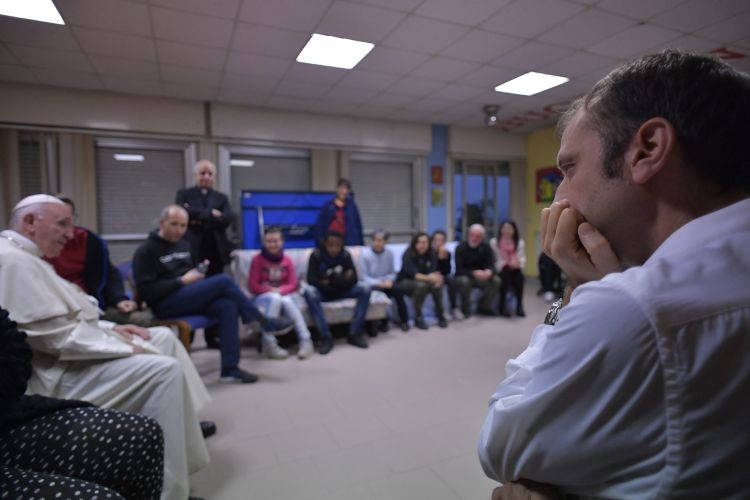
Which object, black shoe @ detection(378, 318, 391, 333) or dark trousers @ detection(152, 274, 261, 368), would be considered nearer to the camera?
dark trousers @ detection(152, 274, 261, 368)

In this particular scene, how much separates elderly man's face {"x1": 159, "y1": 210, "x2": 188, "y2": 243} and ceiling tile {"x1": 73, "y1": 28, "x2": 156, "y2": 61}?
1776mm

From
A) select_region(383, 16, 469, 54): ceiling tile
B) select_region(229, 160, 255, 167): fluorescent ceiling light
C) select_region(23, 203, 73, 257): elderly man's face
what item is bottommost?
select_region(23, 203, 73, 257): elderly man's face

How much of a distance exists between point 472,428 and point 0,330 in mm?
1960

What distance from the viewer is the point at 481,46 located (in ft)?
12.0

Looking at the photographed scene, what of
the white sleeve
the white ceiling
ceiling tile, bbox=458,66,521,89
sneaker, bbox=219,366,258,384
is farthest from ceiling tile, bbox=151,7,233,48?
the white sleeve

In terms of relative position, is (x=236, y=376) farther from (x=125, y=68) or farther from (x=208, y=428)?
(x=125, y=68)

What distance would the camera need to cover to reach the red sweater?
362 cm

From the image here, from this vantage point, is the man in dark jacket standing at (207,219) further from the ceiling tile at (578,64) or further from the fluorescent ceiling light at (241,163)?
the ceiling tile at (578,64)

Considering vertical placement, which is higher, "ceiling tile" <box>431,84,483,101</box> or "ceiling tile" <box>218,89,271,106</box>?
"ceiling tile" <box>431,84,483,101</box>

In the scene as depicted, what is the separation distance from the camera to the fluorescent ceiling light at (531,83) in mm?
4488

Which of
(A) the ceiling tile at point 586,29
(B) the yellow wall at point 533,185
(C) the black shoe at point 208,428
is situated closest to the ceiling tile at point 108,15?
(C) the black shoe at point 208,428

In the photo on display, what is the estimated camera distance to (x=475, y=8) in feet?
9.73

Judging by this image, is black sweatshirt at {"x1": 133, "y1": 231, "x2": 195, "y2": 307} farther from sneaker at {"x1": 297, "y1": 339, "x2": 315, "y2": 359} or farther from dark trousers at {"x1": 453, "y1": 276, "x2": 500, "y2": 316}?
dark trousers at {"x1": 453, "y1": 276, "x2": 500, "y2": 316}

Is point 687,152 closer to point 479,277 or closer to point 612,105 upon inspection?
point 612,105
